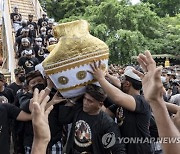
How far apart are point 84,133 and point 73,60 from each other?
658 mm

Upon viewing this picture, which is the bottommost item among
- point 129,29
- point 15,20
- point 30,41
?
point 129,29

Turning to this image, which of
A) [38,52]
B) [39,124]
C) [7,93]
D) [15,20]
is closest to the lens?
[39,124]

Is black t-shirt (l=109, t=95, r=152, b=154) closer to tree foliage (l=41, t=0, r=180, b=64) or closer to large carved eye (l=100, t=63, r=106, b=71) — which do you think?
large carved eye (l=100, t=63, r=106, b=71)

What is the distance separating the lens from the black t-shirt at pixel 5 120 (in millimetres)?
3777

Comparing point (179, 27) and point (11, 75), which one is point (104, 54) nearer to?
point (11, 75)

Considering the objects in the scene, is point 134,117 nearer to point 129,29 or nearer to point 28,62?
point 28,62

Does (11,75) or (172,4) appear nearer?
(11,75)

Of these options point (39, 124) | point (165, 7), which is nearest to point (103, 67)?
point (39, 124)

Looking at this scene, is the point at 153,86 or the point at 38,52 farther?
the point at 38,52

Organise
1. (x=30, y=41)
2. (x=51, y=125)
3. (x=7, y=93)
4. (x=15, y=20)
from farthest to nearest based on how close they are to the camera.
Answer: (x=15, y=20)
(x=30, y=41)
(x=7, y=93)
(x=51, y=125)

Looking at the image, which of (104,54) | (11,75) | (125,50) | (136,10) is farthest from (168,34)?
(104,54)

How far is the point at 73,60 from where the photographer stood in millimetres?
3596

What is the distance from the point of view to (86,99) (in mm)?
3557

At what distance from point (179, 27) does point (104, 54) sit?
27950mm
